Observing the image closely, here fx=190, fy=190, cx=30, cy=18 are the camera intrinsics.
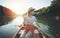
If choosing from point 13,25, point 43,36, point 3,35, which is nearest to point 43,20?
point 43,36

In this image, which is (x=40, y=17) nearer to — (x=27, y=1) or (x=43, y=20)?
(x=43, y=20)

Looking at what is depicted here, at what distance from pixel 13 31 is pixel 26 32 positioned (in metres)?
0.17

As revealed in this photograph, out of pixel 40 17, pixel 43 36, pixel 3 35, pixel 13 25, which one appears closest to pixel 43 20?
pixel 40 17

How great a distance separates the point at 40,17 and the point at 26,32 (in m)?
0.28

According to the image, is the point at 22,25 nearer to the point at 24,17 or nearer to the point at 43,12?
the point at 24,17

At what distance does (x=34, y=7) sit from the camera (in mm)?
2518

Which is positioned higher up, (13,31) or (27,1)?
(27,1)

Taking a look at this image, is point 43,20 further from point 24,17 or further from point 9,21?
point 9,21

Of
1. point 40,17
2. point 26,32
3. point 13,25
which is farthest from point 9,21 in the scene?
point 40,17

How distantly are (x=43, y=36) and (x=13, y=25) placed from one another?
0.42 metres

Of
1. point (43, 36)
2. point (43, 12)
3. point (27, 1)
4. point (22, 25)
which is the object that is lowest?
point (43, 36)

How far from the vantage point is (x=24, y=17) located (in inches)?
97.2

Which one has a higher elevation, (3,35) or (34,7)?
(34,7)

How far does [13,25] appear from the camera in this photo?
2.47 m
